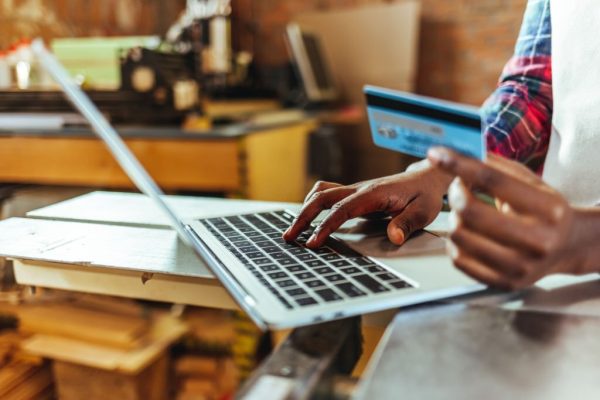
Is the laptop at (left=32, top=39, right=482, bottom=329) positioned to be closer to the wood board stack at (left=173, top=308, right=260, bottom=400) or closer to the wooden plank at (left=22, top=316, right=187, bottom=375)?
the wooden plank at (left=22, top=316, right=187, bottom=375)

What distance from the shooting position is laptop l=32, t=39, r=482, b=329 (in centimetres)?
49

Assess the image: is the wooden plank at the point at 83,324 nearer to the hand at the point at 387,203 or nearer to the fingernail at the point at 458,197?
the hand at the point at 387,203

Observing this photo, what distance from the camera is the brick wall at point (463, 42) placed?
3.34 m

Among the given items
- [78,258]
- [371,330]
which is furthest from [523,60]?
[78,258]

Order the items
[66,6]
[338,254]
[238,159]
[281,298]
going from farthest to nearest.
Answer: [66,6], [238,159], [338,254], [281,298]

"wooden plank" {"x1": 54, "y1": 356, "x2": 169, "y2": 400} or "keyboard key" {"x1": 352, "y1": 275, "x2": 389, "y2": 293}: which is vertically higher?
"keyboard key" {"x1": 352, "y1": 275, "x2": 389, "y2": 293}

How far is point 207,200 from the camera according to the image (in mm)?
1005

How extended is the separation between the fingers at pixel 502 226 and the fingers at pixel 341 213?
A: 23 cm

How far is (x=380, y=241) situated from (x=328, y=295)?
0.20 m

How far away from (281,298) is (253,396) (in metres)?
0.12

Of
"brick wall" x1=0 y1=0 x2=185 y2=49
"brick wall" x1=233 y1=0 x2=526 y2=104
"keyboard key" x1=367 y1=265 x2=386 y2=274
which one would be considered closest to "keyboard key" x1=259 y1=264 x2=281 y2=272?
"keyboard key" x1=367 y1=265 x2=386 y2=274

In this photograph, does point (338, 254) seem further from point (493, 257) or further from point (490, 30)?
point (490, 30)

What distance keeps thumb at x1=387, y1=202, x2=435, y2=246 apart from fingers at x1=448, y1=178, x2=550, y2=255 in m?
0.21

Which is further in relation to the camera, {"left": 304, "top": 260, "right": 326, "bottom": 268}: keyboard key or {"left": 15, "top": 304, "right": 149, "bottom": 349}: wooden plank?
{"left": 15, "top": 304, "right": 149, "bottom": 349}: wooden plank
